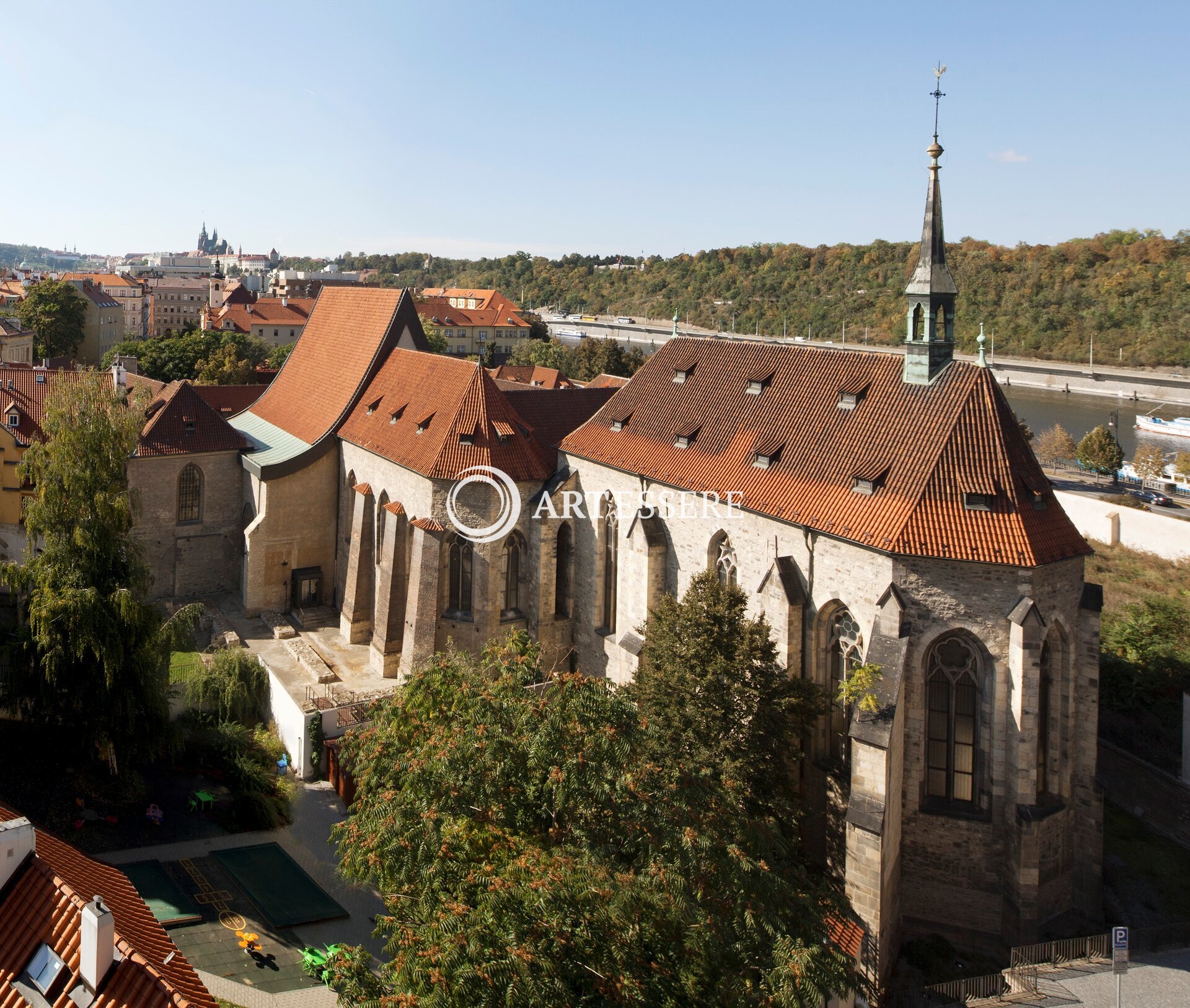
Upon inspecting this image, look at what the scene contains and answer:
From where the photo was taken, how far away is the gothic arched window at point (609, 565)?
32781 millimetres

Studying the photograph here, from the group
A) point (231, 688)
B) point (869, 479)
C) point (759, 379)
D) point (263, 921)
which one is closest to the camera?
point (263, 921)

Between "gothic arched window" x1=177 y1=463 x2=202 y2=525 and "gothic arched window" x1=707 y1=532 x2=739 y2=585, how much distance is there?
23988 millimetres

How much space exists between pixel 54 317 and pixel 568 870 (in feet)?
331

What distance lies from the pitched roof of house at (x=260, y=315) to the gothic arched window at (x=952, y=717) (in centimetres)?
9370

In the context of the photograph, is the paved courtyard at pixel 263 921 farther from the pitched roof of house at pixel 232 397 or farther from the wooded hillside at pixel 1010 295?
the wooded hillside at pixel 1010 295

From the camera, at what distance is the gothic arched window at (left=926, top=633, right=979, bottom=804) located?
23.4m

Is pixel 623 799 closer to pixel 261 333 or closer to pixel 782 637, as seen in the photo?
pixel 782 637

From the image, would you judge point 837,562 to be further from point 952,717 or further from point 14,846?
point 14,846

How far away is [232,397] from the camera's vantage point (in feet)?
171

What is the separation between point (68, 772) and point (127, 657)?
4234mm

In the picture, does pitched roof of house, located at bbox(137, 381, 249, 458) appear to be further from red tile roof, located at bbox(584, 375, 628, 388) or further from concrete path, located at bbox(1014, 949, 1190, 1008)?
concrete path, located at bbox(1014, 949, 1190, 1008)

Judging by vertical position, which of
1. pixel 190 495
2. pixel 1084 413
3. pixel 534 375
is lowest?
pixel 190 495

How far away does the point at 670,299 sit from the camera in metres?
178

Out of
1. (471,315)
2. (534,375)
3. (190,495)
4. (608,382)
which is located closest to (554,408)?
(608,382)
